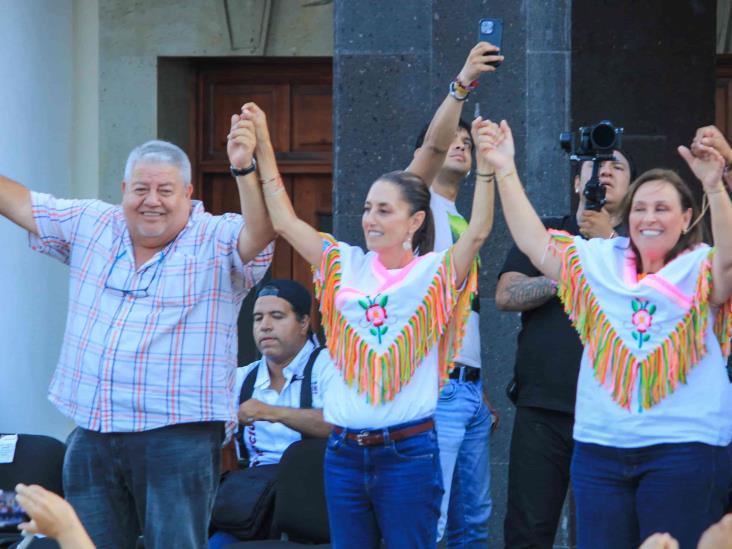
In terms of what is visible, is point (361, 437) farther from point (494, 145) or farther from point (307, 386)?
point (307, 386)

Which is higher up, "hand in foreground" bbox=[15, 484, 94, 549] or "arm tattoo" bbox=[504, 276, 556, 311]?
"arm tattoo" bbox=[504, 276, 556, 311]

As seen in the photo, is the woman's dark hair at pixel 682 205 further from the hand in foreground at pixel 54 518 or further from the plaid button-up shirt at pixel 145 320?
the hand in foreground at pixel 54 518

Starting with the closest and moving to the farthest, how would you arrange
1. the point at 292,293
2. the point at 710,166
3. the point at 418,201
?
the point at 710,166
the point at 418,201
the point at 292,293

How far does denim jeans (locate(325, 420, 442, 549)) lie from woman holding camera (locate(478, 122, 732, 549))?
46cm

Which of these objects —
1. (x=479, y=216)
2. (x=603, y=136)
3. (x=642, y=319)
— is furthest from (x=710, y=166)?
(x=603, y=136)

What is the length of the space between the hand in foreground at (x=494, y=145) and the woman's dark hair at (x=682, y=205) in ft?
1.30

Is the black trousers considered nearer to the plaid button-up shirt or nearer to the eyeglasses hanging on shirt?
the plaid button-up shirt

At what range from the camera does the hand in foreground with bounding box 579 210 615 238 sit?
5422 millimetres

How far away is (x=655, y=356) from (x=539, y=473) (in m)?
1.09

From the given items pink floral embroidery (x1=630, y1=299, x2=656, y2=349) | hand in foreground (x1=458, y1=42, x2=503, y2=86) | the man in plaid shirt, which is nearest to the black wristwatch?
the man in plaid shirt

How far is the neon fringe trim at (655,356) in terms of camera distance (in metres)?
4.54

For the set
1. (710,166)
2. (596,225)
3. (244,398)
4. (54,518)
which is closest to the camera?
(54,518)

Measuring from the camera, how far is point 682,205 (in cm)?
469

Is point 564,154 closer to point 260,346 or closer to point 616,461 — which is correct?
point 260,346
